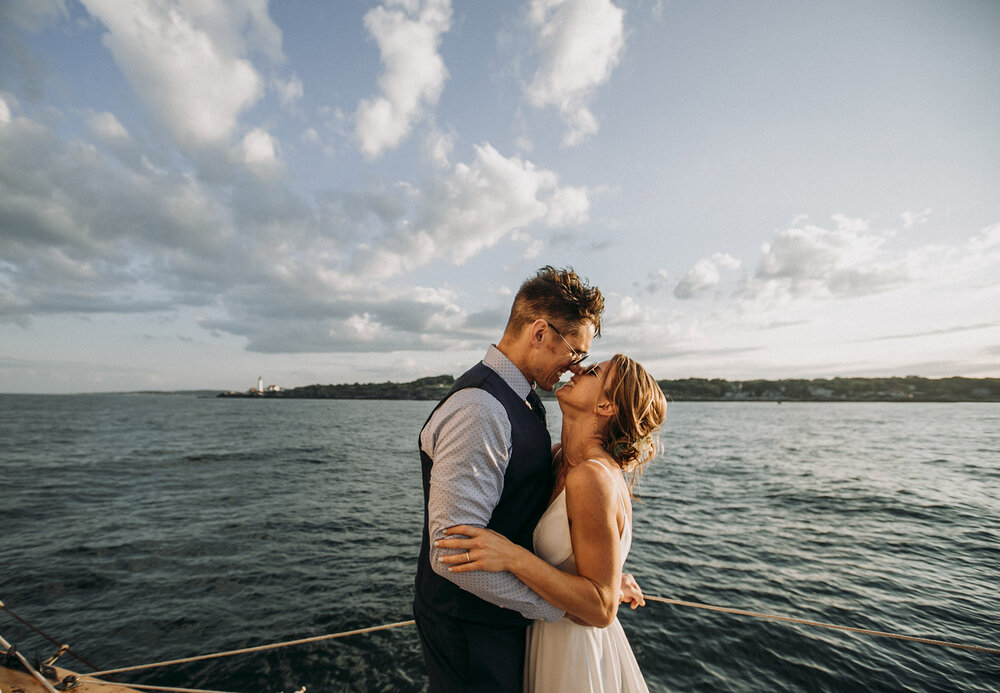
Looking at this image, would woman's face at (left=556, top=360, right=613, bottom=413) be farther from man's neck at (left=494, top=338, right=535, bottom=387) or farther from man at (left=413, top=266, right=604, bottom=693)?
man's neck at (left=494, top=338, right=535, bottom=387)

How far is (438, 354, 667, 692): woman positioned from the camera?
1.94m

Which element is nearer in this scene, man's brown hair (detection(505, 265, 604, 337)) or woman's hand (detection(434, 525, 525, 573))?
woman's hand (detection(434, 525, 525, 573))

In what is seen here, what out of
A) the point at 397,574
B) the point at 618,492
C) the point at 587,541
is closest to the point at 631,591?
the point at 618,492

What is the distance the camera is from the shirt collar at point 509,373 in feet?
7.59

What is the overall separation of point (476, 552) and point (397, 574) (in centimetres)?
920

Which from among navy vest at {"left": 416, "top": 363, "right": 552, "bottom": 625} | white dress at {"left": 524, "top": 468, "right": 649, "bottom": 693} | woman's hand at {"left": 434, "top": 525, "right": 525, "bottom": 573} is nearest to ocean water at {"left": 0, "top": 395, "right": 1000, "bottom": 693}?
white dress at {"left": 524, "top": 468, "right": 649, "bottom": 693}

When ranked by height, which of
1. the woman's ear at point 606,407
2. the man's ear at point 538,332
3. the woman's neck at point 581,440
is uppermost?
the man's ear at point 538,332

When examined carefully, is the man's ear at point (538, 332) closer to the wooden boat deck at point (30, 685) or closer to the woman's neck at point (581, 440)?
the woman's neck at point (581, 440)

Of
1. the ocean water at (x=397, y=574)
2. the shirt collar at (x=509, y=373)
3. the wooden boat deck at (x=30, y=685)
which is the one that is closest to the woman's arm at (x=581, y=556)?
the shirt collar at (x=509, y=373)

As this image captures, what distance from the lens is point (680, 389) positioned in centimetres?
15650

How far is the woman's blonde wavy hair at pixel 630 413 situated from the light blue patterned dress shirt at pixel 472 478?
83 cm

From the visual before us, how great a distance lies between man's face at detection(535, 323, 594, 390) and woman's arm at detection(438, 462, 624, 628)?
537 mm

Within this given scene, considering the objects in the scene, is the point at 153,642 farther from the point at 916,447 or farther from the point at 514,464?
the point at 916,447

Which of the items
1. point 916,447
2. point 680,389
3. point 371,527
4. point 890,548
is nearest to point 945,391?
point 680,389
